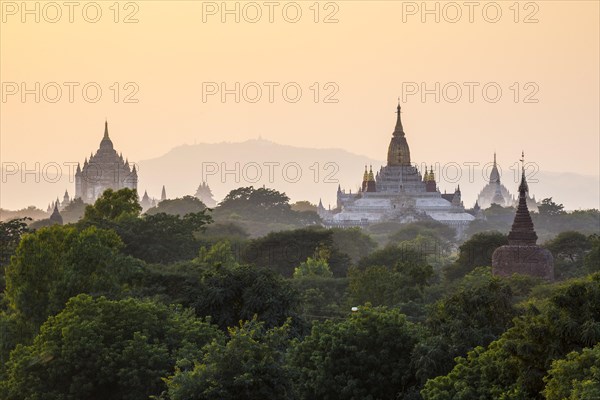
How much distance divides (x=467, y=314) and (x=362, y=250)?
104m

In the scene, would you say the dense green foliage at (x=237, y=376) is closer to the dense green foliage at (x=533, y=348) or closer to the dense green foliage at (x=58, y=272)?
the dense green foliage at (x=533, y=348)

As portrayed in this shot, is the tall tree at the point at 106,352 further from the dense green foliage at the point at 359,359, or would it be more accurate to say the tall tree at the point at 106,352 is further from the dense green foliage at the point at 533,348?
the dense green foliage at the point at 533,348

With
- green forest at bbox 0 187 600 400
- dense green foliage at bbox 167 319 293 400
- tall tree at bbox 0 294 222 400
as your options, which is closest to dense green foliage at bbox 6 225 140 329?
green forest at bbox 0 187 600 400

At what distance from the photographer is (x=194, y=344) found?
53.3m

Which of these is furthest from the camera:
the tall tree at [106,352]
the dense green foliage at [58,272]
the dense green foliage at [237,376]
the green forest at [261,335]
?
the dense green foliage at [58,272]

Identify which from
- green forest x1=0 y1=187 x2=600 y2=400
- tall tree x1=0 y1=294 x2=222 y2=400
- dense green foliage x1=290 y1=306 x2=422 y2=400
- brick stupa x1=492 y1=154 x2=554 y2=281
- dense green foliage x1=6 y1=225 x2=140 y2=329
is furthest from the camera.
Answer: brick stupa x1=492 y1=154 x2=554 y2=281

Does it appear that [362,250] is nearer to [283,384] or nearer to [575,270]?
[575,270]

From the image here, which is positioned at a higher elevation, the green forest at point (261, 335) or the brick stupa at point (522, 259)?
the brick stupa at point (522, 259)

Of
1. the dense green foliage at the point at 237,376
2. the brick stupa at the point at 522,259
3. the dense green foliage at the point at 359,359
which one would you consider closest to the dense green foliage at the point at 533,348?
the dense green foliage at the point at 359,359

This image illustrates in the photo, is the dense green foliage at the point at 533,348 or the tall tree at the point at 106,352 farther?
the tall tree at the point at 106,352

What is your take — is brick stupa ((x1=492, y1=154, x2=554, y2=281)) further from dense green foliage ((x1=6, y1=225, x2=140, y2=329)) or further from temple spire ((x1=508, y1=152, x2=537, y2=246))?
dense green foliage ((x1=6, y1=225, x2=140, y2=329))

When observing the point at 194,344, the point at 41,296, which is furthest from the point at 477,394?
the point at 41,296

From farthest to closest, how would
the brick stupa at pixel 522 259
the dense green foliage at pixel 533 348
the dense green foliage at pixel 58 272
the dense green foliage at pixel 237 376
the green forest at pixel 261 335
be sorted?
the brick stupa at pixel 522 259
the dense green foliage at pixel 58 272
the dense green foliage at pixel 237 376
the green forest at pixel 261 335
the dense green foliage at pixel 533 348

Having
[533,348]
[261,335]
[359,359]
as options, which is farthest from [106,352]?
[533,348]
